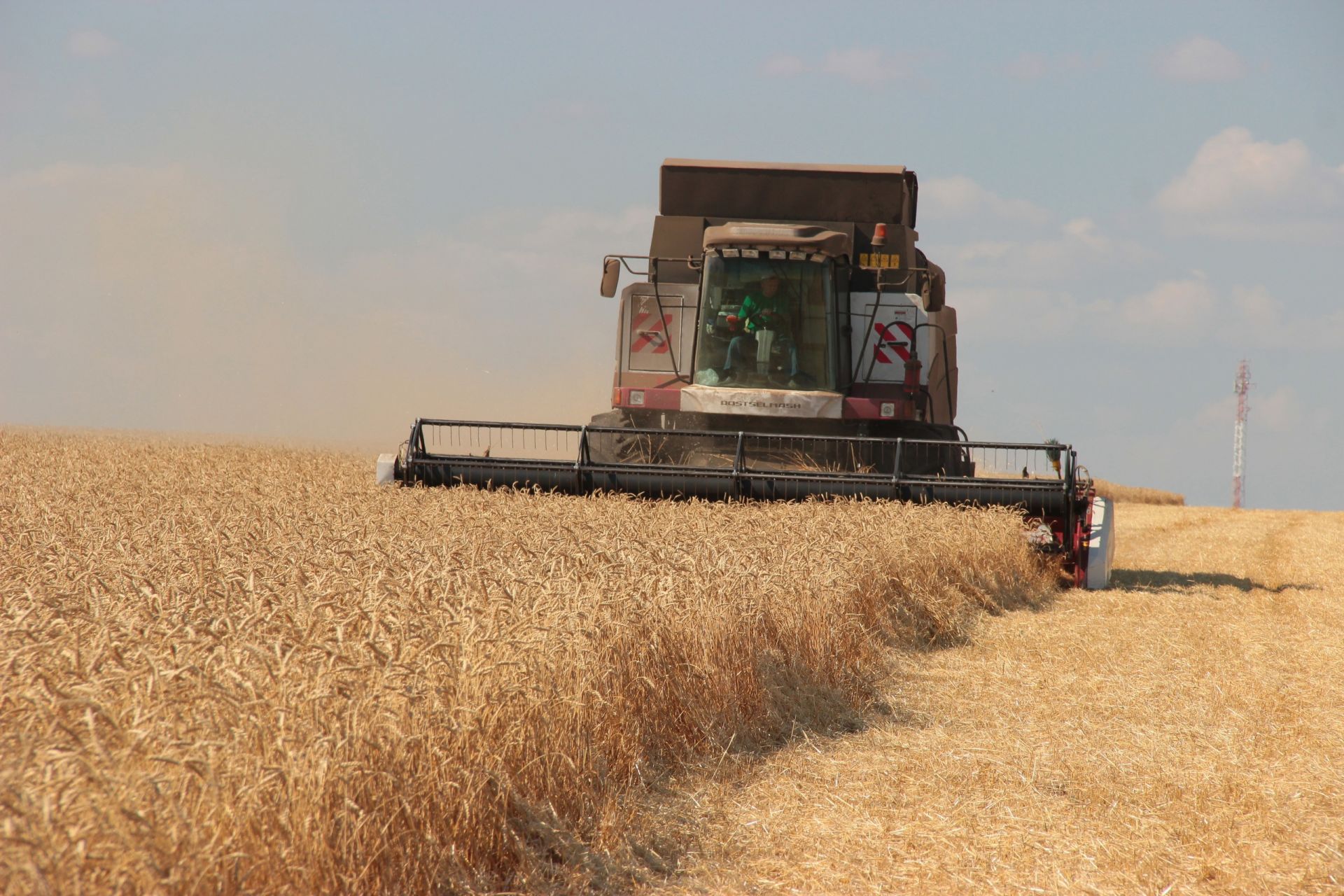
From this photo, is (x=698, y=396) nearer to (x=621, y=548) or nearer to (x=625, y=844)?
(x=621, y=548)

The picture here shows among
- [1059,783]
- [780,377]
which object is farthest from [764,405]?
[1059,783]

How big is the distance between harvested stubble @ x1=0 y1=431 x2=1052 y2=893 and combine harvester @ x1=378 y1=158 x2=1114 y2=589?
2458 millimetres

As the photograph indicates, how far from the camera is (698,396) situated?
369 inches

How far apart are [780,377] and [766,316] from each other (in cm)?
51

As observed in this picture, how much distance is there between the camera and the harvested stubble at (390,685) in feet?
7.30

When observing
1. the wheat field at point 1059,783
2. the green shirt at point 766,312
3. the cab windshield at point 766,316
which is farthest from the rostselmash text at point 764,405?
the wheat field at point 1059,783

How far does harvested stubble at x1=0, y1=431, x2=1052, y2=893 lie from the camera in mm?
2225

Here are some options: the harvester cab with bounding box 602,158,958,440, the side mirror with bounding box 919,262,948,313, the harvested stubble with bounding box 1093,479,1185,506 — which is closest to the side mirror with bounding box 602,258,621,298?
the harvester cab with bounding box 602,158,958,440

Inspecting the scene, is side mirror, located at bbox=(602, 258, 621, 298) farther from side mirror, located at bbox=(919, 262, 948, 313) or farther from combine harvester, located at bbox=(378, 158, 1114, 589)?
side mirror, located at bbox=(919, 262, 948, 313)

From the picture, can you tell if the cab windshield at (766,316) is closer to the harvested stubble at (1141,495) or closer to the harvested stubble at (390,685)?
the harvested stubble at (390,685)

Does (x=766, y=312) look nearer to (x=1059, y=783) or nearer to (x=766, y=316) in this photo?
(x=766, y=316)

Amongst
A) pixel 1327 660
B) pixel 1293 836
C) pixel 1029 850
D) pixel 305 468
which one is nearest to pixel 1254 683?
pixel 1327 660

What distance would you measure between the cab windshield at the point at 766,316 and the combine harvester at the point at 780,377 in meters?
0.01

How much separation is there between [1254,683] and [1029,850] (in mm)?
2863
